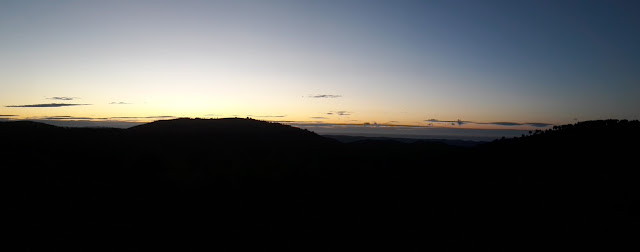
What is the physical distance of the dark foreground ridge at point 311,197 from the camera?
1977 cm

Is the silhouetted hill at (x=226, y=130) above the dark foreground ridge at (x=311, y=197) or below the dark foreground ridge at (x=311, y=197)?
above

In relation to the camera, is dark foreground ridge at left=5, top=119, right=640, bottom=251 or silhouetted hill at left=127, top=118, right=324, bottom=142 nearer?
dark foreground ridge at left=5, top=119, right=640, bottom=251

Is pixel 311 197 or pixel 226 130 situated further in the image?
pixel 226 130

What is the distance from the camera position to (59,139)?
120 feet

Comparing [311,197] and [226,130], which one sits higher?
[226,130]

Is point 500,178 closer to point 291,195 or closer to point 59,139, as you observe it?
point 291,195

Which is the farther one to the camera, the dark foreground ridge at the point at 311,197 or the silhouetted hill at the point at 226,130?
the silhouetted hill at the point at 226,130

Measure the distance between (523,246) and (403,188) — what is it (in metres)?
13.0

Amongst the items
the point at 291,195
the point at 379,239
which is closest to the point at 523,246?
the point at 379,239

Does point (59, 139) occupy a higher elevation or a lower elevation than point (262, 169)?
higher

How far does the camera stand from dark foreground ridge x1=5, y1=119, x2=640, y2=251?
19766 millimetres

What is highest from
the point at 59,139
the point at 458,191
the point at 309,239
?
the point at 59,139

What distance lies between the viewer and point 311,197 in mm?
30078

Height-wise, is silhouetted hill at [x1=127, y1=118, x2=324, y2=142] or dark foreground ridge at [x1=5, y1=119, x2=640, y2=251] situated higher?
silhouetted hill at [x1=127, y1=118, x2=324, y2=142]
